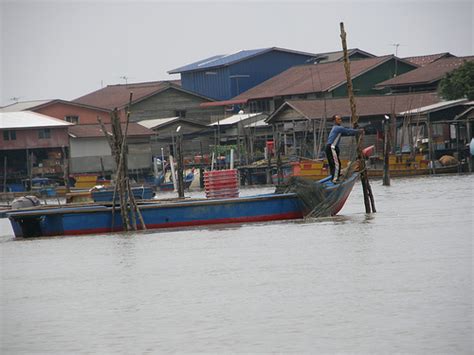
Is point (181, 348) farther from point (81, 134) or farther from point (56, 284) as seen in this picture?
point (81, 134)

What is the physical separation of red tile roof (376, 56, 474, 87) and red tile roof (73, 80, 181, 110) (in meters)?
14.4

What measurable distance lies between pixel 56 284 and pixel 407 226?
734 cm

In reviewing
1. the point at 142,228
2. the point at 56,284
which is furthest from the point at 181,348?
the point at 142,228

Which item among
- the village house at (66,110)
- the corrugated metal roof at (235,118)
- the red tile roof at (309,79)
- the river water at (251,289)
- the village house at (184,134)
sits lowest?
the river water at (251,289)

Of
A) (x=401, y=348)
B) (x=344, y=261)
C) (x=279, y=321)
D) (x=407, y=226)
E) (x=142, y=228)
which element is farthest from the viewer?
(x=142, y=228)

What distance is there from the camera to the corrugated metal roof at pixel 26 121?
179ft

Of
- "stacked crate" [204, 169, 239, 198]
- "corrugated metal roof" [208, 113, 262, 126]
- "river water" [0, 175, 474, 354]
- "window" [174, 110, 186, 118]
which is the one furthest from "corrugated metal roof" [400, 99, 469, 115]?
"river water" [0, 175, 474, 354]

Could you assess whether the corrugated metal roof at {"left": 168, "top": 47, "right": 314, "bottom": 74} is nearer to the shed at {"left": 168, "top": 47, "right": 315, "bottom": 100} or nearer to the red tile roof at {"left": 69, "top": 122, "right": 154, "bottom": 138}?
the shed at {"left": 168, "top": 47, "right": 315, "bottom": 100}

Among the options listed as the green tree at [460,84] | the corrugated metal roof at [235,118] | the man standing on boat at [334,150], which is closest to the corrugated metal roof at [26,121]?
the corrugated metal roof at [235,118]

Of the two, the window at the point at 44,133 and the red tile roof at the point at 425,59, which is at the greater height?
the red tile roof at the point at 425,59

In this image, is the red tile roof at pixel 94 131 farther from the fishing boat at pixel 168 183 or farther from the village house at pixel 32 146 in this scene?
the fishing boat at pixel 168 183

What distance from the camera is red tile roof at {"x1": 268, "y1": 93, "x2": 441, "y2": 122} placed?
50812mm

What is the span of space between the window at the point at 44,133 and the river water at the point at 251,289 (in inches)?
1320

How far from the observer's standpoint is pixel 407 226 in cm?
2034
